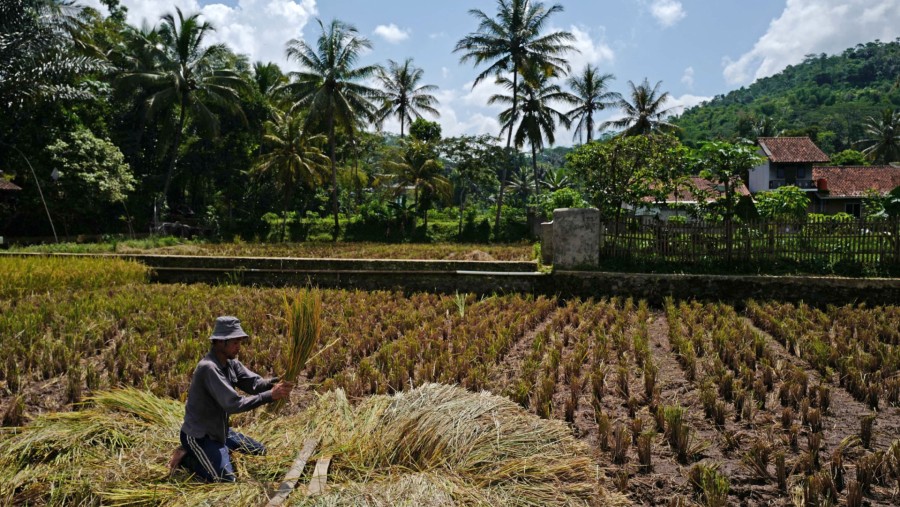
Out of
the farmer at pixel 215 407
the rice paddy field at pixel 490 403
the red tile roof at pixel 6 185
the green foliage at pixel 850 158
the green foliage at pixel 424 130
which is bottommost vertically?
the rice paddy field at pixel 490 403

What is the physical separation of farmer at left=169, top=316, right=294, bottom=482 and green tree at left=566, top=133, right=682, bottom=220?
962 cm

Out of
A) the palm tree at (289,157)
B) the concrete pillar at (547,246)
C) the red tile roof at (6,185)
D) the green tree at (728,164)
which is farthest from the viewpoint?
the palm tree at (289,157)

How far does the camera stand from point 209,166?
31859mm

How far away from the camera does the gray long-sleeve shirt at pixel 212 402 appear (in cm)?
312

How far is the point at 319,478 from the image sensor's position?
118 inches

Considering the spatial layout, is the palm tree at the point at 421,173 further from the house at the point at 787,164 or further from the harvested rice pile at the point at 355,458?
the harvested rice pile at the point at 355,458

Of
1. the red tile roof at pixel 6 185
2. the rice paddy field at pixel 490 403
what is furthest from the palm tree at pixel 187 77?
the rice paddy field at pixel 490 403

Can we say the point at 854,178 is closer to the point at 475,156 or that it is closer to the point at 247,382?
the point at 475,156

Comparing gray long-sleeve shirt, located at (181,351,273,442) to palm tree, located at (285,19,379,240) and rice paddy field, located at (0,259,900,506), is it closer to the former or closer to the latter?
rice paddy field, located at (0,259,900,506)

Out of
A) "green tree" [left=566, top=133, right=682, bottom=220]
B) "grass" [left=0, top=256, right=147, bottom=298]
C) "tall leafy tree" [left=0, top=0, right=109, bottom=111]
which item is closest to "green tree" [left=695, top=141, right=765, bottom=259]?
"green tree" [left=566, top=133, right=682, bottom=220]

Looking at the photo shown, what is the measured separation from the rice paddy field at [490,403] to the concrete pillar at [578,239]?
162cm

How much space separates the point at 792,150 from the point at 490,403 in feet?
109

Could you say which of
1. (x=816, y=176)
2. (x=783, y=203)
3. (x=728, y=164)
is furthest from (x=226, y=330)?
(x=816, y=176)

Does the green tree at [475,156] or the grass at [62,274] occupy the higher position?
the green tree at [475,156]
